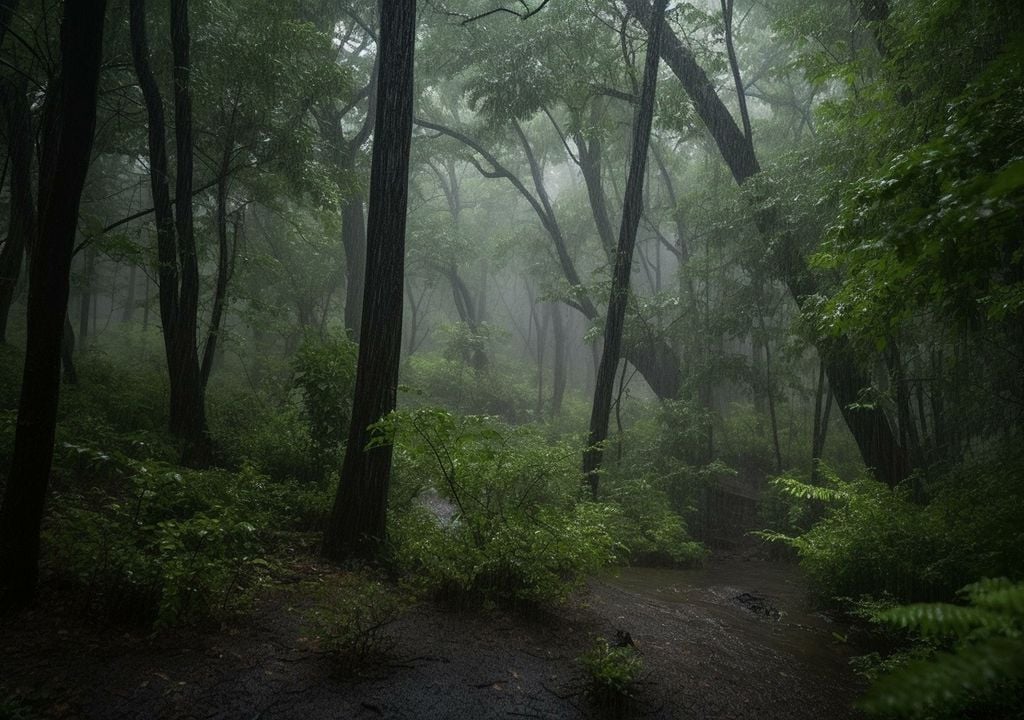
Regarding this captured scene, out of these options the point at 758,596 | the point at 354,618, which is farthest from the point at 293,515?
the point at 758,596

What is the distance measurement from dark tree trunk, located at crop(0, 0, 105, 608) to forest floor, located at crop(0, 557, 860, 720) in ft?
1.60

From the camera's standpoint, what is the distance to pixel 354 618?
3.99 m

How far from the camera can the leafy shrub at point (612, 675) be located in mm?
3537

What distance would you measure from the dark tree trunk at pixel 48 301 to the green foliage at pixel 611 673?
4089 mm

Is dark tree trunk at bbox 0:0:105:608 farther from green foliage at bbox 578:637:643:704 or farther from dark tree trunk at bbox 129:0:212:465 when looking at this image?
dark tree trunk at bbox 129:0:212:465

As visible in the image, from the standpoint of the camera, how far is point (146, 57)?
7871mm

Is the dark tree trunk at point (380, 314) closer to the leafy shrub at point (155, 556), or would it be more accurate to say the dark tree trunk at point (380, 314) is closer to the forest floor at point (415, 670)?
the forest floor at point (415, 670)

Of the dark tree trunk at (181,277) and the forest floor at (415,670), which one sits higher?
the dark tree trunk at (181,277)

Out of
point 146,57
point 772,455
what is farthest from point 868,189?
point 772,455

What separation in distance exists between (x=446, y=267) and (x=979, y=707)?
22852 millimetres

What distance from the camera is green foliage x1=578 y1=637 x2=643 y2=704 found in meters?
3.54

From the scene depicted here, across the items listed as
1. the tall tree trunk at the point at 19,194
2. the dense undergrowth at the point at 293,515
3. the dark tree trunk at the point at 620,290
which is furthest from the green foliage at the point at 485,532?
the tall tree trunk at the point at 19,194

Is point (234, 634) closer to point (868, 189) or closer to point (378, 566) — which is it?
point (378, 566)

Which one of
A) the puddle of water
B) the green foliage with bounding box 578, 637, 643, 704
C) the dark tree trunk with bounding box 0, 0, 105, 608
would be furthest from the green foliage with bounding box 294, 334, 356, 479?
the green foliage with bounding box 578, 637, 643, 704
